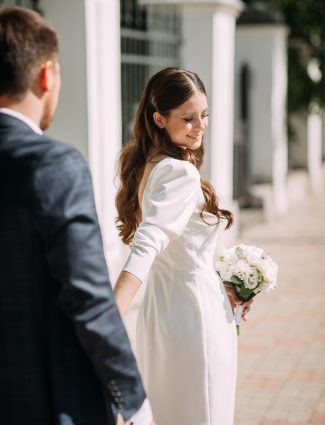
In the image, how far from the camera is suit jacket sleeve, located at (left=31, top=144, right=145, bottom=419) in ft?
6.37

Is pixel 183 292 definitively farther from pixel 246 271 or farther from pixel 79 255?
pixel 79 255

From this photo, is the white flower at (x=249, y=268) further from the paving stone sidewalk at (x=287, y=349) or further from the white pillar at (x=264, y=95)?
the white pillar at (x=264, y=95)

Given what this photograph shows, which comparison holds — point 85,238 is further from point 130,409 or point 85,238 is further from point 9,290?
point 130,409

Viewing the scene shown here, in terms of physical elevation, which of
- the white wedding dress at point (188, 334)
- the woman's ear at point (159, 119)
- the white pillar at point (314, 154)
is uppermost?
the woman's ear at point (159, 119)

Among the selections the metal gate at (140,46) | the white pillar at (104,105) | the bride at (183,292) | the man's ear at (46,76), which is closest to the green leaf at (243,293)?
the bride at (183,292)

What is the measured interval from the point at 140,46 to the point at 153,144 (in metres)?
5.78

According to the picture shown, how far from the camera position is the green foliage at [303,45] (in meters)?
15.0

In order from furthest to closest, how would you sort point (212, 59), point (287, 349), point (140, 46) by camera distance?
1. point (212, 59)
2. point (140, 46)
3. point (287, 349)

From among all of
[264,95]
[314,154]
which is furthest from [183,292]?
[314,154]

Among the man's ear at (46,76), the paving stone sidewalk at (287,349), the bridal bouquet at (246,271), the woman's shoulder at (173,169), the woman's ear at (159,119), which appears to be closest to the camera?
the man's ear at (46,76)

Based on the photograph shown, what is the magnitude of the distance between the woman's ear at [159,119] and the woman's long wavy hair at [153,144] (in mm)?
15

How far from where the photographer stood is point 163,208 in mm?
2703

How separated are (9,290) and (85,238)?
240mm

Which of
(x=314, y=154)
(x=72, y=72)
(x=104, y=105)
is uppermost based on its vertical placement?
(x=72, y=72)
